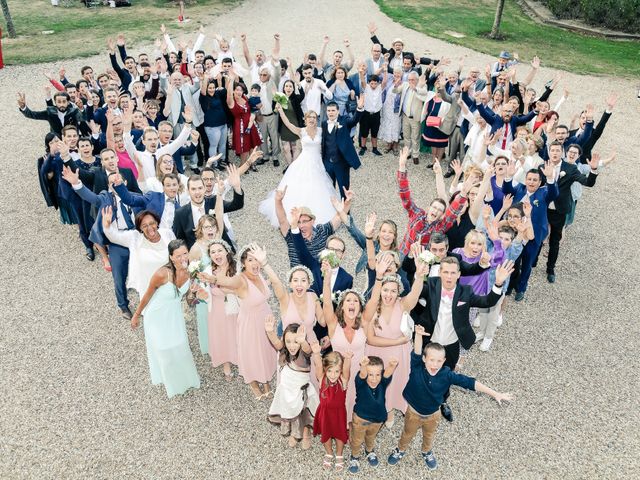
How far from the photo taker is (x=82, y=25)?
23375 millimetres

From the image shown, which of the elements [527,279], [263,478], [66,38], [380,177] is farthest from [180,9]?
[263,478]

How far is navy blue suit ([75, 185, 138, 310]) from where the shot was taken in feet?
23.5

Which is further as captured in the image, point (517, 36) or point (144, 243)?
point (517, 36)

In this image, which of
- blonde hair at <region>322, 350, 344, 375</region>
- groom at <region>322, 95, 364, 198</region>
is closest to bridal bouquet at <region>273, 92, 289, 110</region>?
groom at <region>322, 95, 364, 198</region>

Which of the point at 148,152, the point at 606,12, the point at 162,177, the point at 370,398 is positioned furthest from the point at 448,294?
the point at 606,12

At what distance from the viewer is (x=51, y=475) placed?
→ 5621 millimetres

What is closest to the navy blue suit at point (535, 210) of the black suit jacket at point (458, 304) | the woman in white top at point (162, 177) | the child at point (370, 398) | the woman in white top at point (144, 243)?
the black suit jacket at point (458, 304)

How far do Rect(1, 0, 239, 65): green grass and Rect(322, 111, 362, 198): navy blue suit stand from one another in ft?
46.6

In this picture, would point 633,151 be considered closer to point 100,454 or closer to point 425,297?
point 425,297

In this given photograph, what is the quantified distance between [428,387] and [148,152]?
6098 mm

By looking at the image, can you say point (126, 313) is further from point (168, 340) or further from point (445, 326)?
point (445, 326)

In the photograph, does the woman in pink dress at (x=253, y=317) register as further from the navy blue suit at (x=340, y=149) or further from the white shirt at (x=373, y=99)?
the white shirt at (x=373, y=99)

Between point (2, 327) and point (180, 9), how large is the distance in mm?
21728

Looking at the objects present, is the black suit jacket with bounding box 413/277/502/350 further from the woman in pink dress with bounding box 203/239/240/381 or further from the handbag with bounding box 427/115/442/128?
the handbag with bounding box 427/115/442/128
